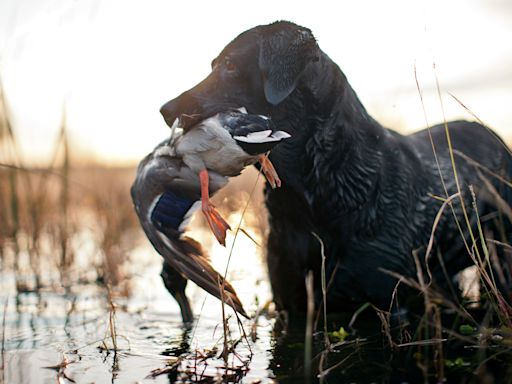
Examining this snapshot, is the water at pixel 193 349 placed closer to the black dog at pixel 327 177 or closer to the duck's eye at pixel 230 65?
the black dog at pixel 327 177

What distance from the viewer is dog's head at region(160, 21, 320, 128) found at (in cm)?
358

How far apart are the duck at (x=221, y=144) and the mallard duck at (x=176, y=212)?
6 centimetres

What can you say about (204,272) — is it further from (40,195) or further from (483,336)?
(40,195)

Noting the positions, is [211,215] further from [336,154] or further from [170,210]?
[336,154]

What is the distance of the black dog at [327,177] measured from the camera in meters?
3.70

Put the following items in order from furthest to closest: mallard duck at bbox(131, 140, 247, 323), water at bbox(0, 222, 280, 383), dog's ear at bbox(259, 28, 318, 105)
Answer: dog's ear at bbox(259, 28, 318, 105) → mallard duck at bbox(131, 140, 247, 323) → water at bbox(0, 222, 280, 383)

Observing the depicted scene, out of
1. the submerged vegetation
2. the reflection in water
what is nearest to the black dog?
the submerged vegetation

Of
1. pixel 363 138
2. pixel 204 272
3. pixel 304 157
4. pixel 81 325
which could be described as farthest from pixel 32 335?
pixel 363 138

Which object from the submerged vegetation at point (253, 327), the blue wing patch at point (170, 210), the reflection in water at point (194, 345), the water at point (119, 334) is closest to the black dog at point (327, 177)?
the submerged vegetation at point (253, 327)

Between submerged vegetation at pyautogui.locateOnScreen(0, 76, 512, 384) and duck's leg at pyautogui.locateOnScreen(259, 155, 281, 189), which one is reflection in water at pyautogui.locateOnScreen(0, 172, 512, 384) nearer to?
submerged vegetation at pyautogui.locateOnScreen(0, 76, 512, 384)

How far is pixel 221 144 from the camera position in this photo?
2986 mm

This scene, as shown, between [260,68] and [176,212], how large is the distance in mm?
883

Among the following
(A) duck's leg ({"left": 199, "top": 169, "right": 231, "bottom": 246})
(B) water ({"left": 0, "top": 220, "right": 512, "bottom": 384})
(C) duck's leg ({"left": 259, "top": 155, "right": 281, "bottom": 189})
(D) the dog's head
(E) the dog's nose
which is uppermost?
(D) the dog's head

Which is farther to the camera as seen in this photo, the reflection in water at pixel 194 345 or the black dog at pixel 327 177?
the black dog at pixel 327 177
